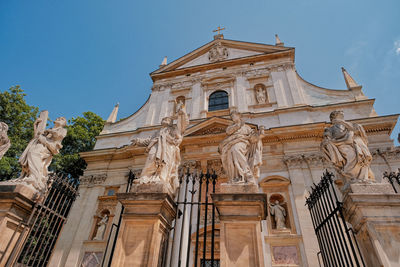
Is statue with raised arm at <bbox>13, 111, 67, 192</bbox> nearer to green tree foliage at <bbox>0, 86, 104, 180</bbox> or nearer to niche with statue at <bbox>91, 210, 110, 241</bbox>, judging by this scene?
niche with statue at <bbox>91, 210, 110, 241</bbox>

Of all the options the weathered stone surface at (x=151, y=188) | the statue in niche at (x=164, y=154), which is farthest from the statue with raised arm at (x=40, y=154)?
the weathered stone surface at (x=151, y=188)

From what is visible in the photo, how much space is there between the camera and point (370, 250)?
348 cm

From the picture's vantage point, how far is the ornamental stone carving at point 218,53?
17.5 m

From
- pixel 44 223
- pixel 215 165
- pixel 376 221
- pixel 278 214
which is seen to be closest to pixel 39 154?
pixel 44 223

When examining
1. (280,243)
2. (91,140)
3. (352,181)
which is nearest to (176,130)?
(352,181)

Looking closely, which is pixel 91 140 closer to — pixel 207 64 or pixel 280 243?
pixel 207 64

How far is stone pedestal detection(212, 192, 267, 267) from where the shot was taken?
3455mm

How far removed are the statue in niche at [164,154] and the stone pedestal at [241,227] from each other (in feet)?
3.63

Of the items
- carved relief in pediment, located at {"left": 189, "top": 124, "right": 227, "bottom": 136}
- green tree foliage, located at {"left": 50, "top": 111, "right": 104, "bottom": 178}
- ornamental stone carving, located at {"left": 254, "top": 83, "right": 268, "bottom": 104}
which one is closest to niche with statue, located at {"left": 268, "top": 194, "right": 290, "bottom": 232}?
carved relief in pediment, located at {"left": 189, "top": 124, "right": 227, "bottom": 136}

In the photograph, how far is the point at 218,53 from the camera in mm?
17703

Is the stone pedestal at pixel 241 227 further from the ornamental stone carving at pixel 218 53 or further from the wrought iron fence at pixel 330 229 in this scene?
the ornamental stone carving at pixel 218 53

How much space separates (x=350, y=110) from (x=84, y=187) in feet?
46.4

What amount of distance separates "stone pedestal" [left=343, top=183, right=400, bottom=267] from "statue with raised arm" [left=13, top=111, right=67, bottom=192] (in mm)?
5494

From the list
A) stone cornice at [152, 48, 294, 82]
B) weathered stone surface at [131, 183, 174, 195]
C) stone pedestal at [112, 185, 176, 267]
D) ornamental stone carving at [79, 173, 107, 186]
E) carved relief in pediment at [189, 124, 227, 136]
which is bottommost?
stone pedestal at [112, 185, 176, 267]
